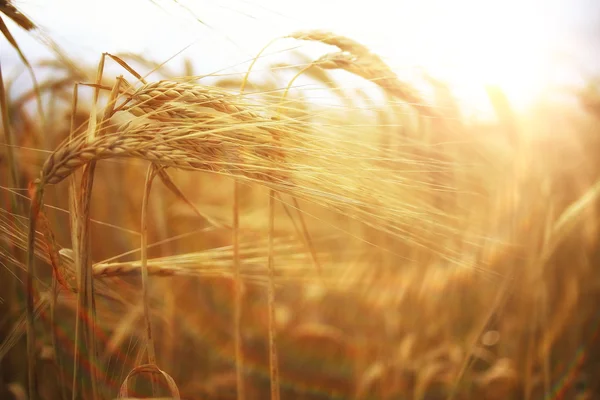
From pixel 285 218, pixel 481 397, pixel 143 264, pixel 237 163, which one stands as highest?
pixel 237 163

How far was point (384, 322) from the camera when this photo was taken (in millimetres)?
1967

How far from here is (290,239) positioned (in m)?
1.22

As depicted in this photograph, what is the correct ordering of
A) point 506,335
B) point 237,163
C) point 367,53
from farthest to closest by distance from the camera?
point 506,335 → point 367,53 → point 237,163

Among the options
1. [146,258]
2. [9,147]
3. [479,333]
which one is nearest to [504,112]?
[479,333]

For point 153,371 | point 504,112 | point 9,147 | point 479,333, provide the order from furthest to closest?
point 504,112, point 479,333, point 9,147, point 153,371

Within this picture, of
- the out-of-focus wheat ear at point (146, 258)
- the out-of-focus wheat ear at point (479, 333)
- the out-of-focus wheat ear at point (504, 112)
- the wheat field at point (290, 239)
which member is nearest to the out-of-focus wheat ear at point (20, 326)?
the wheat field at point (290, 239)

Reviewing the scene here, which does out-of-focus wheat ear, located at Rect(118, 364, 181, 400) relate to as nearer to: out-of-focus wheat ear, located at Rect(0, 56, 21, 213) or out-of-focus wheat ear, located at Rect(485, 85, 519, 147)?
out-of-focus wheat ear, located at Rect(0, 56, 21, 213)

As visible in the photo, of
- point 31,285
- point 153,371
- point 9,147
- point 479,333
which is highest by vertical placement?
point 9,147

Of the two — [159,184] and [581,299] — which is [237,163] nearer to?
[159,184]

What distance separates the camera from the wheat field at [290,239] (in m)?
0.74

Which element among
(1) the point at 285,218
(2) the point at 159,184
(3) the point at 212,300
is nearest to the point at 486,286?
(1) the point at 285,218

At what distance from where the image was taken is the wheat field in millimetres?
735

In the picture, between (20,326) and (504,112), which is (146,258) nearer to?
(20,326)

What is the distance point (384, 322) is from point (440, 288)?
0.28 metres
